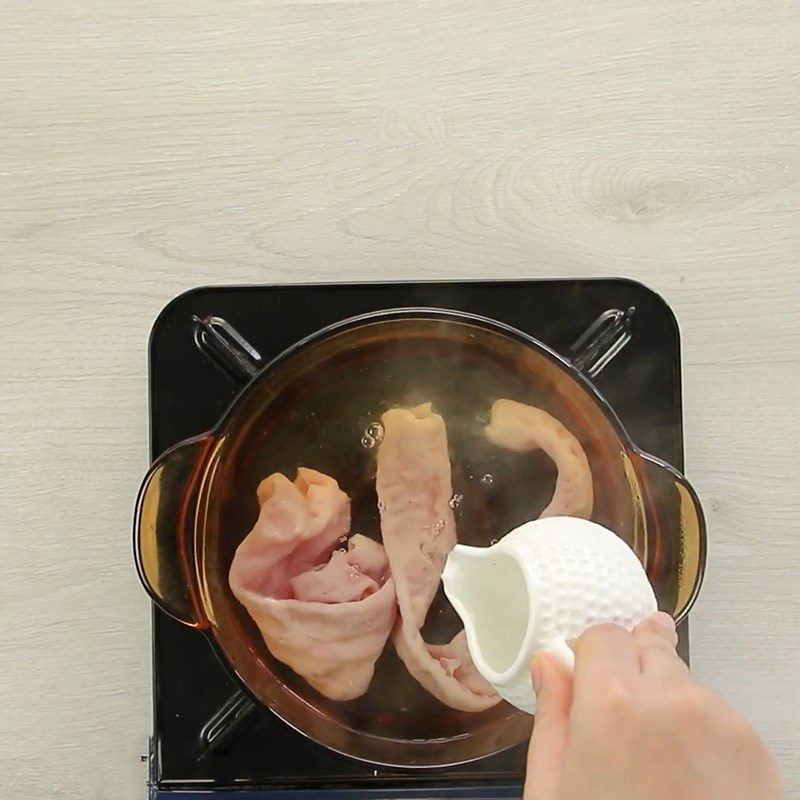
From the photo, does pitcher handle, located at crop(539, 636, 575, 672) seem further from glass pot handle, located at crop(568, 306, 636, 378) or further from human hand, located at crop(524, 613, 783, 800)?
glass pot handle, located at crop(568, 306, 636, 378)

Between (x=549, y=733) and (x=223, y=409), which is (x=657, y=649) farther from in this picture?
(x=223, y=409)

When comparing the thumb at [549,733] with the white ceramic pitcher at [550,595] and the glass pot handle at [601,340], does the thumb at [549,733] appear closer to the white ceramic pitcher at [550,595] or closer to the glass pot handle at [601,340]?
the white ceramic pitcher at [550,595]

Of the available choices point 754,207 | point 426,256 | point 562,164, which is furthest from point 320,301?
point 754,207

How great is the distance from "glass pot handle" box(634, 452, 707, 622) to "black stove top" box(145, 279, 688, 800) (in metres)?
0.06

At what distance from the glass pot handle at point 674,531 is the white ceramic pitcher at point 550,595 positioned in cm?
9

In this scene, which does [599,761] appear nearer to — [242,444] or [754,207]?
[242,444]

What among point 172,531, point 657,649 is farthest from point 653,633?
point 172,531

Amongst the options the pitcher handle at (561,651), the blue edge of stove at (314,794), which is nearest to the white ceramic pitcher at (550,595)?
the pitcher handle at (561,651)

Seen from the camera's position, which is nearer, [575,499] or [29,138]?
[575,499]

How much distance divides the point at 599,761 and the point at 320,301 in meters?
0.32

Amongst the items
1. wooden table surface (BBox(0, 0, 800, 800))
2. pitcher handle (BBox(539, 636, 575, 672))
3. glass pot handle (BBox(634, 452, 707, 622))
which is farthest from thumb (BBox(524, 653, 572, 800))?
wooden table surface (BBox(0, 0, 800, 800))

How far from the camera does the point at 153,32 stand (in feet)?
1.96

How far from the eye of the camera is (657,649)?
33 centimetres

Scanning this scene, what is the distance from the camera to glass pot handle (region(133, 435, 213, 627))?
474 mm
